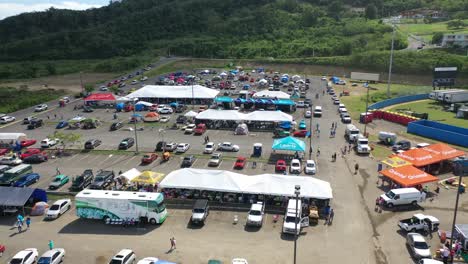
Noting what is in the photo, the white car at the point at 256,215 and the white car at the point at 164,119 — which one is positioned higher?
the white car at the point at 164,119

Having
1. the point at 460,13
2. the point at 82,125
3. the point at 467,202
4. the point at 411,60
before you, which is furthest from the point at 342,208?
the point at 460,13

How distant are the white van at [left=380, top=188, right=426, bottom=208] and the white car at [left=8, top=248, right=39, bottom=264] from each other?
24695 mm

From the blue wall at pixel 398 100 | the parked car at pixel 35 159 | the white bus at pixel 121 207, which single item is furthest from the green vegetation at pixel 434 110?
the parked car at pixel 35 159

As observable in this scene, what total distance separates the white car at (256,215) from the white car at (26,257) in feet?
44.5

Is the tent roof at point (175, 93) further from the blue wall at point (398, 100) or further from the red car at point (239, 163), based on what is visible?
the red car at point (239, 163)

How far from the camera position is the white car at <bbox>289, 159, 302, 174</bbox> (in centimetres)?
3578

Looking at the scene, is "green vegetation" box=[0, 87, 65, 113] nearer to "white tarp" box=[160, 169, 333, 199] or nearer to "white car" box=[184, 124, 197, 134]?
"white car" box=[184, 124, 197, 134]

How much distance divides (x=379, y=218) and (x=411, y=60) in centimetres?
7752

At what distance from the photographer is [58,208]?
28.4 metres

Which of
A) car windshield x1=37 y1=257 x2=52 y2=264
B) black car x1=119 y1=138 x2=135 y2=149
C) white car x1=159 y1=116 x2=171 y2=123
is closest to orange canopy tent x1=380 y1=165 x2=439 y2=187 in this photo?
car windshield x1=37 y1=257 x2=52 y2=264

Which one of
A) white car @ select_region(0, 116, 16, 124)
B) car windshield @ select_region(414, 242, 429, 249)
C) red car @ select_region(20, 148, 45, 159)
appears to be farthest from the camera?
white car @ select_region(0, 116, 16, 124)

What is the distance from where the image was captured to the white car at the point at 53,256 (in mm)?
21578

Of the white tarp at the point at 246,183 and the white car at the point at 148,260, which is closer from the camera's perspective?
the white car at the point at 148,260

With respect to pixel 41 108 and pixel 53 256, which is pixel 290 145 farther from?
pixel 41 108
